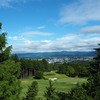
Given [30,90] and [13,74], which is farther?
[30,90]

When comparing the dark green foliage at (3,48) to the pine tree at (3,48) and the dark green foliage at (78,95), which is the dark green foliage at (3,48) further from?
the dark green foliage at (78,95)

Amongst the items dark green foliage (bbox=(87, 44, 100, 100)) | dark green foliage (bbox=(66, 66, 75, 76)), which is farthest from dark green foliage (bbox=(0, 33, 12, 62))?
dark green foliage (bbox=(66, 66, 75, 76))

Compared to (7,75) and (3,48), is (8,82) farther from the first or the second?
(3,48)

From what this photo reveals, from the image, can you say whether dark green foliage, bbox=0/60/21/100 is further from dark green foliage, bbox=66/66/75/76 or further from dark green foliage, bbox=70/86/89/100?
dark green foliage, bbox=66/66/75/76

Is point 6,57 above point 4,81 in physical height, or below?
above

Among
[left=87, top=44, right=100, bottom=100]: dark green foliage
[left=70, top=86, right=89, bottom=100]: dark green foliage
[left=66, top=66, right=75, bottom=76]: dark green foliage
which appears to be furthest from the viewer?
[left=66, top=66, right=75, bottom=76]: dark green foliage

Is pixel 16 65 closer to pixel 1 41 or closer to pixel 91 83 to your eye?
pixel 1 41

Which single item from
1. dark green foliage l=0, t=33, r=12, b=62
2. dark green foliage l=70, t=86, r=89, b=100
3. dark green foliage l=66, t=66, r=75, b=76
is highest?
dark green foliage l=0, t=33, r=12, b=62

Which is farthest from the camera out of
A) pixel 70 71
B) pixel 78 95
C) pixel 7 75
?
pixel 70 71

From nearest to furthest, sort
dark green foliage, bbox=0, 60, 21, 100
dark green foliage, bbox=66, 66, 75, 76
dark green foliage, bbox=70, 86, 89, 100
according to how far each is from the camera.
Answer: dark green foliage, bbox=0, 60, 21, 100
dark green foliage, bbox=70, 86, 89, 100
dark green foliage, bbox=66, 66, 75, 76

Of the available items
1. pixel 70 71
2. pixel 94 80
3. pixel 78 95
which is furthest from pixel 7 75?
pixel 70 71

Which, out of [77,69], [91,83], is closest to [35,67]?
[77,69]

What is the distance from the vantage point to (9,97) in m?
11.6

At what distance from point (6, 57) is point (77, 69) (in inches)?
4231
